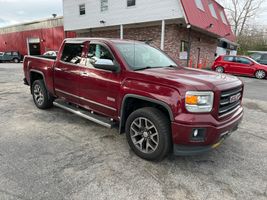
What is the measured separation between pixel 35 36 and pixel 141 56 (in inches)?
1243

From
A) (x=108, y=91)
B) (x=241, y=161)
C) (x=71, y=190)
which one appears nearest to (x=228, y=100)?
(x=241, y=161)

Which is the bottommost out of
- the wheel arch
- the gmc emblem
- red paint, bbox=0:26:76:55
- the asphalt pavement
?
the asphalt pavement

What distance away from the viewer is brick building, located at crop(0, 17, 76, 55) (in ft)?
89.8

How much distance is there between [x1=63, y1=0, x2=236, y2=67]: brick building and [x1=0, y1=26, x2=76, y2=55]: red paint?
20.5ft

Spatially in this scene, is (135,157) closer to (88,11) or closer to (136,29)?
(136,29)

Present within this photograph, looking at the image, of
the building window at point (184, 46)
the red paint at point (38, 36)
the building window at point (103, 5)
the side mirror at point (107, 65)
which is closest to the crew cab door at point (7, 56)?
the red paint at point (38, 36)

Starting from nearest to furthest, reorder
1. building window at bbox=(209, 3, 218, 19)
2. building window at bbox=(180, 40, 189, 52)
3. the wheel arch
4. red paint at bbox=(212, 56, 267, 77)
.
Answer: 1. the wheel arch
2. red paint at bbox=(212, 56, 267, 77)
3. building window at bbox=(180, 40, 189, 52)
4. building window at bbox=(209, 3, 218, 19)

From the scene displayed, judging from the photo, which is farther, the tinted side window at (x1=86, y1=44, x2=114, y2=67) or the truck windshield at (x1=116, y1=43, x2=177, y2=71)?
the tinted side window at (x1=86, y1=44, x2=114, y2=67)

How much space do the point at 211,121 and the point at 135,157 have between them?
1320 mm

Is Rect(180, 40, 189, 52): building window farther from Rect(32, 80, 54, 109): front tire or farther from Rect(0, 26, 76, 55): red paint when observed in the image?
Rect(0, 26, 76, 55): red paint

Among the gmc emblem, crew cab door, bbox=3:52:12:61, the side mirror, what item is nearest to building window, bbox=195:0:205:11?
the gmc emblem

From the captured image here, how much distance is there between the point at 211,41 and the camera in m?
21.1

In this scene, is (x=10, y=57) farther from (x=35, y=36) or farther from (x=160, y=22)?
(x=160, y=22)

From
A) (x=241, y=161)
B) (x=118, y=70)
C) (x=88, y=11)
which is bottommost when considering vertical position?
(x=241, y=161)
